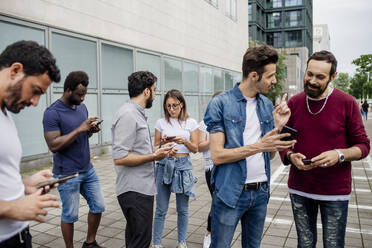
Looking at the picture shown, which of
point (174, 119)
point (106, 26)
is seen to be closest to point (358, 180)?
point (174, 119)

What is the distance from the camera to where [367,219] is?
509 centimetres

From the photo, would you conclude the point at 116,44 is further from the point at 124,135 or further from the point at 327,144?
the point at 327,144

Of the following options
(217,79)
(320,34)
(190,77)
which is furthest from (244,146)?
(320,34)

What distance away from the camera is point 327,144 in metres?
2.71

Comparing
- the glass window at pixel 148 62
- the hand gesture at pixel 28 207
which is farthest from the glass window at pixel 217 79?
the hand gesture at pixel 28 207

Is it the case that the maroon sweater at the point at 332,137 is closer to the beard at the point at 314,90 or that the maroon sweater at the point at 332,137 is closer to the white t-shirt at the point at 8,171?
the beard at the point at 314,90

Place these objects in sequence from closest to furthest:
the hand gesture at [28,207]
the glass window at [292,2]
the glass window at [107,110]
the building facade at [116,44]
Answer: the hand gesture at [28,207]
the building facade at [116,44]
the glass window at [107,110]
the glass window at [292,2]

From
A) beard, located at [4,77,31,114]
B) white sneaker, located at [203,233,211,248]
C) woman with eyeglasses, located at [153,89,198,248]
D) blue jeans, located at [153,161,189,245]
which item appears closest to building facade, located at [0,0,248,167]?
woman with eyeglasses, located at [153,89,198,248]

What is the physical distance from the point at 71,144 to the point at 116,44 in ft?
28.0

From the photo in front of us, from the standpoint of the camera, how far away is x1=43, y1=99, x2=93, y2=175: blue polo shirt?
142 inches

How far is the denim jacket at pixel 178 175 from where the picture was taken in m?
3.99

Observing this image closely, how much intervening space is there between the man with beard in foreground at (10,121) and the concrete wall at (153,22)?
7126mm

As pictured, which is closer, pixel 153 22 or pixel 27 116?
pixel 27 116

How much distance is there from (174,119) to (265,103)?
1.80 meters
